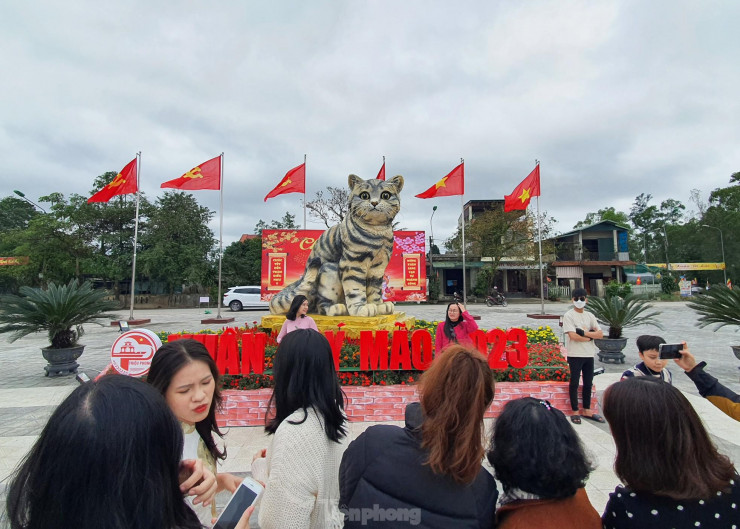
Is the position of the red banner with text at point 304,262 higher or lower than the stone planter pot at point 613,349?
higher

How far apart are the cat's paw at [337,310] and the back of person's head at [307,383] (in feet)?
14.6

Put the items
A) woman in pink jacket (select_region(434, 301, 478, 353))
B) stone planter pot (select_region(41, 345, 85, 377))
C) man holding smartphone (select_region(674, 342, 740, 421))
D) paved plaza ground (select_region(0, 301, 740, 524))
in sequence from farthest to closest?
stone planter pot (select_region(41, 345, 85, 377)) → woman in pink jacket (select_region(434, 301, 478, 353)) → paved plaza ground (select_region(0, 301, 740, 524)) → man holding smartphone (select_region(674, 342, 740, 421))

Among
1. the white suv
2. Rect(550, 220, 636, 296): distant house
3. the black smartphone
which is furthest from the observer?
Rect(550, 220, 636, 296): distant house

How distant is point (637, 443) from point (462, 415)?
56 centimetres

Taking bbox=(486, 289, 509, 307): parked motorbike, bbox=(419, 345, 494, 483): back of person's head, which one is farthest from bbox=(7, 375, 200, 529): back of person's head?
bbox=(486, 289, 509, 307): parked motorbike

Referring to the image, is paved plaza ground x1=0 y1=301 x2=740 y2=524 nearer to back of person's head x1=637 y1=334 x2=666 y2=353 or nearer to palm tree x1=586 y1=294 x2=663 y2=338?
palm tree x1=586 y1=294 x2=663 y2=338

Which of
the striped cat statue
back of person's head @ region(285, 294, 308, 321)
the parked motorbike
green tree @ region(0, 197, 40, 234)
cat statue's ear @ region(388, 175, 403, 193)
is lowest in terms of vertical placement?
the parked motorbike

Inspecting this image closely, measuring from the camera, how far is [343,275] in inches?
236

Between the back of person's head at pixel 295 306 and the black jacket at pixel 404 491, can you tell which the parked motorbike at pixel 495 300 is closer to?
the back of person's head at pixel 295 306

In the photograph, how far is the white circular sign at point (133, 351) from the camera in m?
3.45

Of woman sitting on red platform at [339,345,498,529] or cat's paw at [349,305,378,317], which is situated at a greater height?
cat's paw at [349,305,378,317]

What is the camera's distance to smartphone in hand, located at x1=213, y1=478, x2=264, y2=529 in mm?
1067

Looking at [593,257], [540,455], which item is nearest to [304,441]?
[540,455]

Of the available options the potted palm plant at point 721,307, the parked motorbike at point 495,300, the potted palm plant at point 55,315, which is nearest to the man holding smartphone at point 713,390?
the potted palm plant at point 721,307
